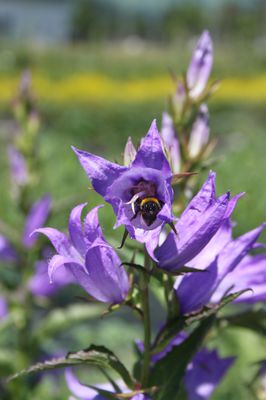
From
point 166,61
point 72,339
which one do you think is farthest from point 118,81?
point 72,339

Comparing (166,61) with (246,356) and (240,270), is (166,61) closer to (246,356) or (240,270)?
(246,356)

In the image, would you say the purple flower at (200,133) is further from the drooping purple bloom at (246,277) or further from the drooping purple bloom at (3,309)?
the drooping purple bloom at (3,309)

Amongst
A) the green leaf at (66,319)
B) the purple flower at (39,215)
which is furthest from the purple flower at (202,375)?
the green leaf at (66,319)

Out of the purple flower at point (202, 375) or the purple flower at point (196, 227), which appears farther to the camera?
the purple flower at point (202, 375)

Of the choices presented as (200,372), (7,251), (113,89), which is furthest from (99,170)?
(113,89)

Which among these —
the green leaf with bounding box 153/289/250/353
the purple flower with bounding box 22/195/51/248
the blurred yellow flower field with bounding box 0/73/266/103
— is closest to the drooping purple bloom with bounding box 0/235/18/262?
the purple flower with bounding box 22/195/51/248

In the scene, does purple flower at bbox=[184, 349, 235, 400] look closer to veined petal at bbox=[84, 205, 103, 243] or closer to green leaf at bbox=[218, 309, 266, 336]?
green leaf at bbox=[218, 309, 266, 336]
